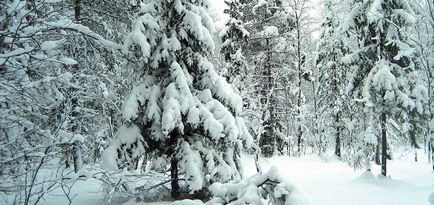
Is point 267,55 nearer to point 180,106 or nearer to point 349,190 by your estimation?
point 349,190

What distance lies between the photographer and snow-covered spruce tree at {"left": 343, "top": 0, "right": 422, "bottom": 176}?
50.5 ft

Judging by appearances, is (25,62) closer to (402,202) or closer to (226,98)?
(226,98)

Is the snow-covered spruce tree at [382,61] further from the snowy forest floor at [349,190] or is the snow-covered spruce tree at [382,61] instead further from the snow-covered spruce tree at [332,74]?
the snow-covered spruce tree at [332,74]

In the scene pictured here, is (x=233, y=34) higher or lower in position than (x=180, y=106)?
higher

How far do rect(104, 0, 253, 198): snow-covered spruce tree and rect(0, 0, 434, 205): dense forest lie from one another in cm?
3

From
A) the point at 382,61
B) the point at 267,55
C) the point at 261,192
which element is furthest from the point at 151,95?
the point at 267,55

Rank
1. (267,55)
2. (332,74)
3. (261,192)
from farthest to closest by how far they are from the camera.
→ 1. (332,74)
2. (267,55)
3. (261,192)

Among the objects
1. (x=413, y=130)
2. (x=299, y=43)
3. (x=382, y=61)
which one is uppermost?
(x=299, y=43)

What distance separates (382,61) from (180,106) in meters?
9.39

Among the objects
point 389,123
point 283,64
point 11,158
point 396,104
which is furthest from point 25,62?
point 283,64

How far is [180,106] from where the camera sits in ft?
34.5

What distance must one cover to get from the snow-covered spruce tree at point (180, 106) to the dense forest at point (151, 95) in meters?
0.03

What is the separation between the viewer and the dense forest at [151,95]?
5215mm

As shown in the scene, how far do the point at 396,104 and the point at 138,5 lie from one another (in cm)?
1090
